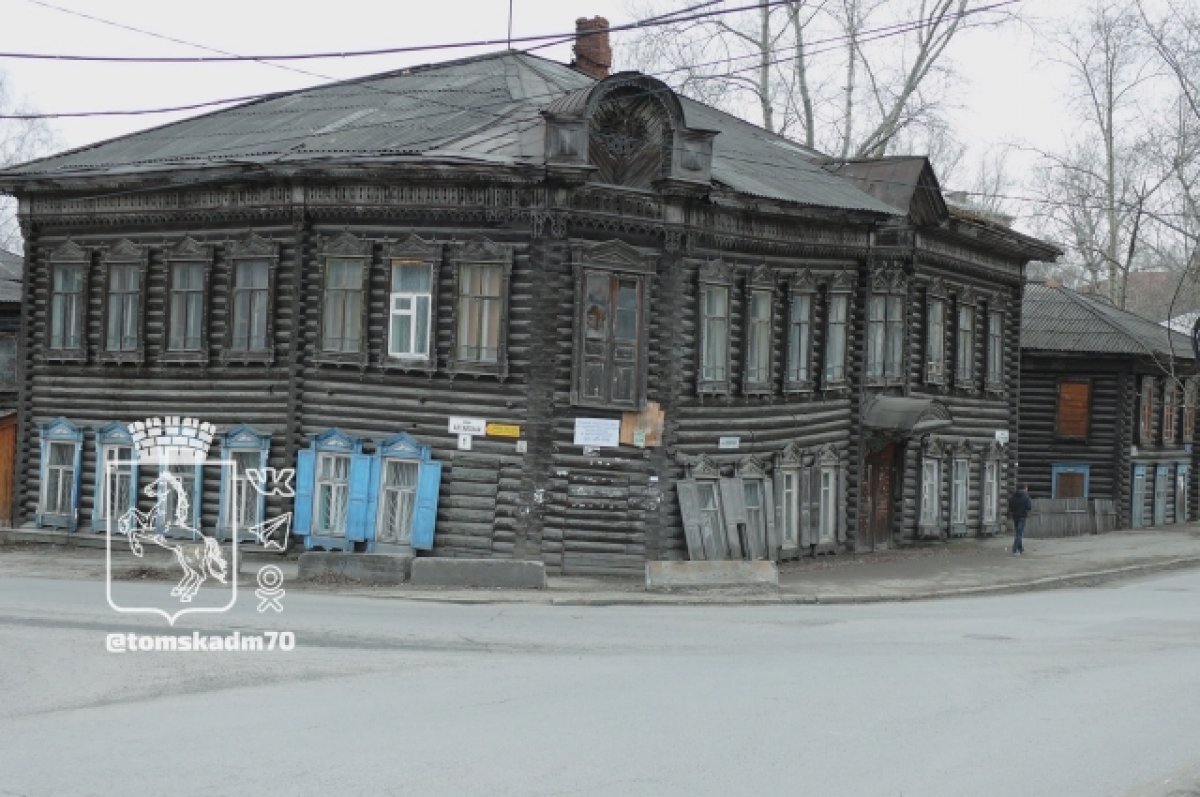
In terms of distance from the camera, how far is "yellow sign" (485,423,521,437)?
78.3ft

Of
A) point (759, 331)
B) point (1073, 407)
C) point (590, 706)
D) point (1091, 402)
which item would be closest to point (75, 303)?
point (759, 331)

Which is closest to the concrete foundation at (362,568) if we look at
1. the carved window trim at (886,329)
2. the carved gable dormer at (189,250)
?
the carved gable dormer at (189,250)

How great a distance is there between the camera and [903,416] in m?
29.0

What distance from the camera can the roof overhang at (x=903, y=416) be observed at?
28906 mm

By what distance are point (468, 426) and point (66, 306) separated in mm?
8902

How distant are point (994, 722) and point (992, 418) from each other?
24.0 m

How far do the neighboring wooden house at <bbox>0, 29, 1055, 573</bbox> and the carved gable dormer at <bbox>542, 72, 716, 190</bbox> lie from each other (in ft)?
0.16

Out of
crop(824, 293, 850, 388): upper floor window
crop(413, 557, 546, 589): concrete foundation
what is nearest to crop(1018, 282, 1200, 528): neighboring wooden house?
crop(824, 293, 850, 388): upper floor window

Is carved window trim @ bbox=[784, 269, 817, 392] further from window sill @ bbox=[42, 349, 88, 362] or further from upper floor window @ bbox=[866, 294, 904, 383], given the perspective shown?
window sill @ bbox=[42, 349, 88, 362]

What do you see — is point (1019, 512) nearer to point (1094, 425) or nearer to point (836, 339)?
point (836, 339)

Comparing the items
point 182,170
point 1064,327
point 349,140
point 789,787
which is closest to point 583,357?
point 349,140

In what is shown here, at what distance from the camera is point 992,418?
3522 cm

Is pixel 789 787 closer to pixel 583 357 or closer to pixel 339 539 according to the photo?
pixel 583 357

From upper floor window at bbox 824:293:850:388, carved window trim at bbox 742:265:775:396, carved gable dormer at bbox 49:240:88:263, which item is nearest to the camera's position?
carved window trim at bbox 742:265:775:396
